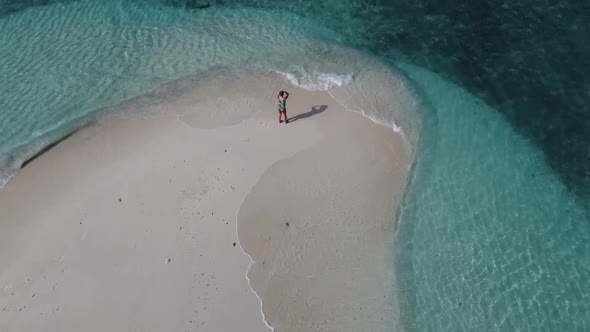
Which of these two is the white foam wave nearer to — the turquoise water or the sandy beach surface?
the turquoise water

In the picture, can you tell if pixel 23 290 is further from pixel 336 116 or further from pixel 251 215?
pixel 336 116

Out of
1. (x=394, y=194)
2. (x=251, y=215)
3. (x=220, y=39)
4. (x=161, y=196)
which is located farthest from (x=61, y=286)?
(x=220, y=39)

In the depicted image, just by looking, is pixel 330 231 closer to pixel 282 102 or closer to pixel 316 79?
pixel 282 102

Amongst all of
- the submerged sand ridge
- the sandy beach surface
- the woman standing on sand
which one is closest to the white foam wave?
the sandy beach surface

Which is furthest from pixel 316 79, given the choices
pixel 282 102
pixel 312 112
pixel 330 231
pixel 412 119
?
pixel 330 231

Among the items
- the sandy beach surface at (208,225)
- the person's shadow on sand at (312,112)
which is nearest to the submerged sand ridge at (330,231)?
the sandy beach surface at (208,225)

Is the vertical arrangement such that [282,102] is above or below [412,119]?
above

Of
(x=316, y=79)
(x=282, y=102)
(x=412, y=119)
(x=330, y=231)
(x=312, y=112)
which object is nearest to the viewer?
(x=330, y=231)
